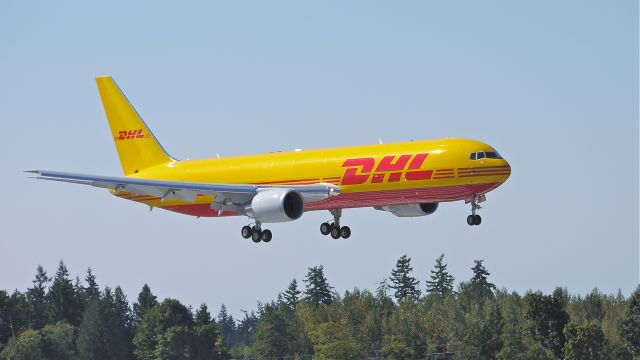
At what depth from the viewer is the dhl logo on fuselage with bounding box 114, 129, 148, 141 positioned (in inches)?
4370

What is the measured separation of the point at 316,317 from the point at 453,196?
10477 centimetres

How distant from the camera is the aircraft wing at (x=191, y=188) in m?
93.5

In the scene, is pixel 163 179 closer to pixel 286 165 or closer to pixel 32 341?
pixel 286 165

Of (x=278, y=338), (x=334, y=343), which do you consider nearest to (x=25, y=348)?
(x=278, y=338)

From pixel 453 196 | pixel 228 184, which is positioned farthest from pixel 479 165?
pixel 228 184

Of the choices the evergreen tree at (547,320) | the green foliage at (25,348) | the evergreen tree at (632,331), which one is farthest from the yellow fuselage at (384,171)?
the green foliage at (25,348)

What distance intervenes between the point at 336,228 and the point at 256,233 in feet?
18.7

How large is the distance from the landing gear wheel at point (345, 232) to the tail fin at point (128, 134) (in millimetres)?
16511

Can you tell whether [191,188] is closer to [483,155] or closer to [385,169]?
[385,169]

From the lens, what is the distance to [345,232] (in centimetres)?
9950

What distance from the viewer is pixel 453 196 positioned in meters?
89.7

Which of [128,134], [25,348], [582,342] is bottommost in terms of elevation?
[582,342]

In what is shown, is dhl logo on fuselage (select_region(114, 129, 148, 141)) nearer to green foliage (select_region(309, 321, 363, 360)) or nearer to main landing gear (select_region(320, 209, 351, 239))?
main landing gear (select_region(320, 209, 351, 239))

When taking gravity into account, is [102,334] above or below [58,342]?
above
